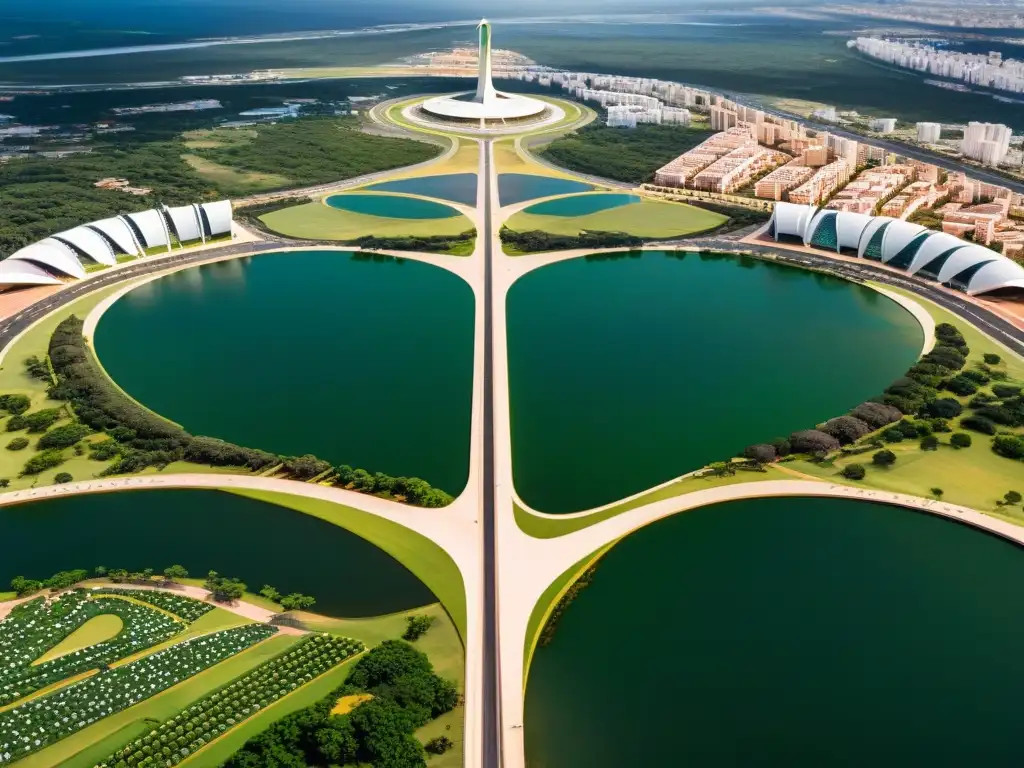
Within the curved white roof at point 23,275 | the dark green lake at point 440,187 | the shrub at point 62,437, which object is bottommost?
the shrub at point 62,437

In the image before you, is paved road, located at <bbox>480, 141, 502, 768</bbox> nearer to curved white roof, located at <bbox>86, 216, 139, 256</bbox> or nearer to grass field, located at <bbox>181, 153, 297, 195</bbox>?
curved white roof, located at <bbox>86, 216, 139, 256</bbox>

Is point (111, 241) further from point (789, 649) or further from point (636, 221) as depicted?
point (789, 649)

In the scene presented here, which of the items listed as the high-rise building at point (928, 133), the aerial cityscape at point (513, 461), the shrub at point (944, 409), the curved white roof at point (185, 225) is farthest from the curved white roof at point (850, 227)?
the curved white roof at point (185, 225)

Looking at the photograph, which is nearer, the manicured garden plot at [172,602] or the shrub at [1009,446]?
the manicured garden plot at [172,602]

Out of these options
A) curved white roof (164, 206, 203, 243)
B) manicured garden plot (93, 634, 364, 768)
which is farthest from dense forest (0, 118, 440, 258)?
manicured garden plot (93, 634, 364, 768)

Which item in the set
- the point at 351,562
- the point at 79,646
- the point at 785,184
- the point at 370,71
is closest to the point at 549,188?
the point at 785,184

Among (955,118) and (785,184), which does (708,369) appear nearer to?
(785,184)

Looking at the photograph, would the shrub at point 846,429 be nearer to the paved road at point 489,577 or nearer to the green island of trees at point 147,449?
the paved road at point 489,577
